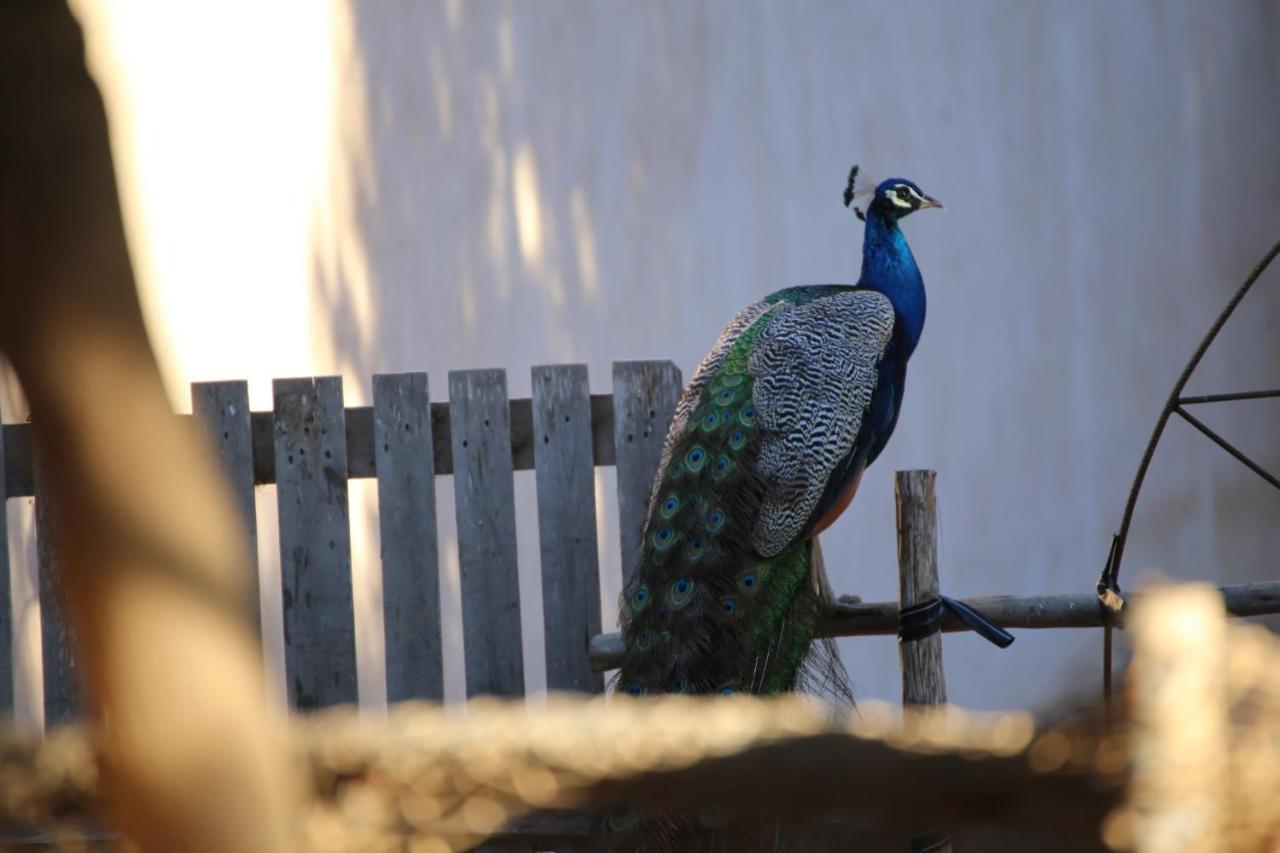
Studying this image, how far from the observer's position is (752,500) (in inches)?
131

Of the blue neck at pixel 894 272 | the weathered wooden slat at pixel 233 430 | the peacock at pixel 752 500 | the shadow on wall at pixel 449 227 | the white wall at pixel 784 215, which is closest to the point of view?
the peacock at pixel 752 500

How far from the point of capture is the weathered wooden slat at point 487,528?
3.40m

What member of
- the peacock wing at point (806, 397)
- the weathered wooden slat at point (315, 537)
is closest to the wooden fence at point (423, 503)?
the weathered wooden slat at point (315, 537)

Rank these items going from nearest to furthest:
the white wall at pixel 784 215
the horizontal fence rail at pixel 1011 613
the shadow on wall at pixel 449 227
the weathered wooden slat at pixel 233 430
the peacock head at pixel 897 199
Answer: the horizontal fence rail at pixel 1011 613
the weathered wooden slat at pixel 233 430
the peacock head at pixel 897 199
the white wall at pixel 784 215
the shadow on wall at pixel 449 227

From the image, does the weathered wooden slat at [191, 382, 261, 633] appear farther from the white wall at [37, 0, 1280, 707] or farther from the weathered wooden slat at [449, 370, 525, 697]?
the white wall at [37, 0, 1280, 707]

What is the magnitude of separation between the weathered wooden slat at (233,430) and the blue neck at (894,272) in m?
1.66

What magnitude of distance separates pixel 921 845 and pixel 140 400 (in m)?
1.07

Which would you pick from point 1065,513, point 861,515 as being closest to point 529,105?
point 861,515

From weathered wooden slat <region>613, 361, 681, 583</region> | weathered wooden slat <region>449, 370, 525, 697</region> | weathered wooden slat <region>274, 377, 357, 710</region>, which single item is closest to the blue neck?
weathered wooden slat <region>613, 361, 681, 583</region>

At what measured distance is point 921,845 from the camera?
1.58 metres

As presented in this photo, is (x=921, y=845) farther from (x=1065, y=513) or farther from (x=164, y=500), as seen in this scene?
(x=1065, y=513)

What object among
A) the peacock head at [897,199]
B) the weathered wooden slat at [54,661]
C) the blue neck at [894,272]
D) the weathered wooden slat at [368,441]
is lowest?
the weathered wooden slat at [54,661]

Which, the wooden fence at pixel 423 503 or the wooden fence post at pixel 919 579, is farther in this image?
the wooden fence at pixel 423 503

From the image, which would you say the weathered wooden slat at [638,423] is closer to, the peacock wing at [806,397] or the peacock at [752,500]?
the peacock at [752,500]
